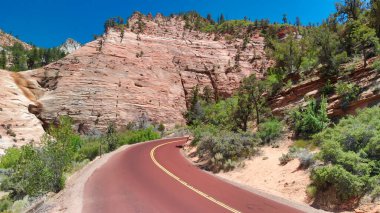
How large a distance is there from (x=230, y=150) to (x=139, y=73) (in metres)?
42.4

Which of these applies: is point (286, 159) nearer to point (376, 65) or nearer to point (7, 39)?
point (376, 65)

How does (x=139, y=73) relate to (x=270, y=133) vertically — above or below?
above

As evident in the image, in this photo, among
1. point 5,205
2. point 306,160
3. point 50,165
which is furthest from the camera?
point 5,205

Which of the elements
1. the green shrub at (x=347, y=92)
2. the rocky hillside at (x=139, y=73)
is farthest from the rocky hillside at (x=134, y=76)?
the green shrub at (x=347, y=92)

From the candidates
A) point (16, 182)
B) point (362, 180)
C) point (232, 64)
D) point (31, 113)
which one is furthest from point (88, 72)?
point (362, 180)

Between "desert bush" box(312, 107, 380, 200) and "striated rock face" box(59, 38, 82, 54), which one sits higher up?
"striated rock face" box(59, 38, 82, 54)

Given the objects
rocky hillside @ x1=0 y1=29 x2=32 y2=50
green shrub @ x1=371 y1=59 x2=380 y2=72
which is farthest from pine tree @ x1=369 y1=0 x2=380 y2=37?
rocky hillside @ x1=0 y1=29 x2=32 y2=50

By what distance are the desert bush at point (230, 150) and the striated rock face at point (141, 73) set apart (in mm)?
32538

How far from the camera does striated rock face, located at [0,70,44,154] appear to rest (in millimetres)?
42906

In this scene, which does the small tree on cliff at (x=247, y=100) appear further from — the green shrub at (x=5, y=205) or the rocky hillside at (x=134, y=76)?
the green shrub at (x=5, y=205)

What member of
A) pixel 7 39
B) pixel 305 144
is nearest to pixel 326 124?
pixel 305 144

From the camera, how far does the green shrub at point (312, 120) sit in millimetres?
20297

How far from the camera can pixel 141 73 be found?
6041 centimetres

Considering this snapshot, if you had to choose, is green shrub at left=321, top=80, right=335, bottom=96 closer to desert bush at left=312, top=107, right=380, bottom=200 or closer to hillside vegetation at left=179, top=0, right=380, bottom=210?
hillside vegetation at left=179, top=0, right=380, bottom=210
